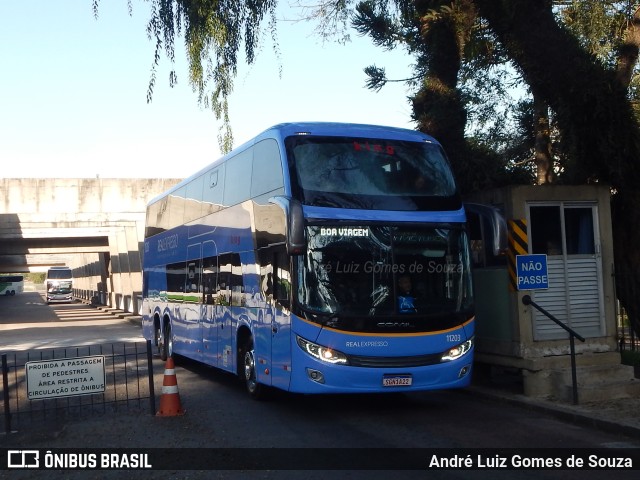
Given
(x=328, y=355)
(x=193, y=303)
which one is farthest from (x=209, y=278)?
(x=328, y=355)

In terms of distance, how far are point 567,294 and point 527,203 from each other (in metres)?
1.54

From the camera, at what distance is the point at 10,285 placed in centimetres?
10812

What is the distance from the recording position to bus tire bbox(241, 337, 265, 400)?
496 inches

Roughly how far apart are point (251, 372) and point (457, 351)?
11.1 ft

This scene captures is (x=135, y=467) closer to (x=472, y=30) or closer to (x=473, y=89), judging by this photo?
(x=472, y=30)

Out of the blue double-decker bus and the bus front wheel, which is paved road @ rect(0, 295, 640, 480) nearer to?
the bus front wheel

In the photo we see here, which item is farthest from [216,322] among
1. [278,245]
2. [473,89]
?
[473,89]

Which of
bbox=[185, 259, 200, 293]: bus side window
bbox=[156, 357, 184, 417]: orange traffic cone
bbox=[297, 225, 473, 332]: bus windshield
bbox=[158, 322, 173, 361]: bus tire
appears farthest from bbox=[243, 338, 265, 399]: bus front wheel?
bbox=[158, 322, 173, 361]: bus tire

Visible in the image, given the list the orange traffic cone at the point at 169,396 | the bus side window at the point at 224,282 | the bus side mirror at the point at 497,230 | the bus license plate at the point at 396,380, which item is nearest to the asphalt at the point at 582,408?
the bus license plate at the point at 396,380

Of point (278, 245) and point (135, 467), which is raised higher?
point (278, 245)

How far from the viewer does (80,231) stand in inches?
1780

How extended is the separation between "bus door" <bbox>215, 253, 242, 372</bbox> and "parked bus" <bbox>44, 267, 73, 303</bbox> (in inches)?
2499

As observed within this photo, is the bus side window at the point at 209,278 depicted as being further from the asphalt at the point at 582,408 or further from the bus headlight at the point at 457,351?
the bus headlight at the point at 457,351

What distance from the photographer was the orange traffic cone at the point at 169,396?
36.8ft
